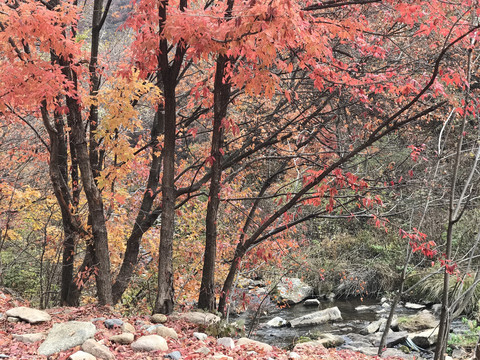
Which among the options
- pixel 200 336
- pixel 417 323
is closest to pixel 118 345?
pixel 200 336

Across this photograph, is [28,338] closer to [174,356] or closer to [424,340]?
[174,356]

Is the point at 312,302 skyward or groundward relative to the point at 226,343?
groundward

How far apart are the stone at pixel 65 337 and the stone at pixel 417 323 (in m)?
8.65

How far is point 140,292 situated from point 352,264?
8.14 metres

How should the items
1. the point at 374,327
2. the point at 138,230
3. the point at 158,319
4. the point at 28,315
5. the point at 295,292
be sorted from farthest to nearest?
the point at 295,292
the point at 374,327
the point at 138,230
the point at 158,319
the point at 28,315

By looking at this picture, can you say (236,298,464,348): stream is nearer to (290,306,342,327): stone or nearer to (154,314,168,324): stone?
(290,306,342,327): stone

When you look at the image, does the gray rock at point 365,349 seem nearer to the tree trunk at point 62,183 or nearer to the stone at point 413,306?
the stone at point 413,306

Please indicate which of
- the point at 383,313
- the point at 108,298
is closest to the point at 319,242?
the point at 383,313

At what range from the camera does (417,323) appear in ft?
34.8

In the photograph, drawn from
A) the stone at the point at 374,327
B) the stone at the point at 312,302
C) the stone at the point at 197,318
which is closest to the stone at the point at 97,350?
the stone at the point at 197,318

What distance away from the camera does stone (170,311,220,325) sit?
5379mm

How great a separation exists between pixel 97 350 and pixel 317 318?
9209 millimetres

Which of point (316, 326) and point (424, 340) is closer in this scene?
point (424, 340)

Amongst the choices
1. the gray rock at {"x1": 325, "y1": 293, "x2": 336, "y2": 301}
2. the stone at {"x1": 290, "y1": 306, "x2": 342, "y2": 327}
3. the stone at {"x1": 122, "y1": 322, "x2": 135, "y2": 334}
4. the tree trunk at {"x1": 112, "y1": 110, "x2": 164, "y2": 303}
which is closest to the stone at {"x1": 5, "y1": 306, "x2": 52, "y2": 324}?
the stone at {"x1": 122, "y1": 322, "x2": 135, "y2": 334}
